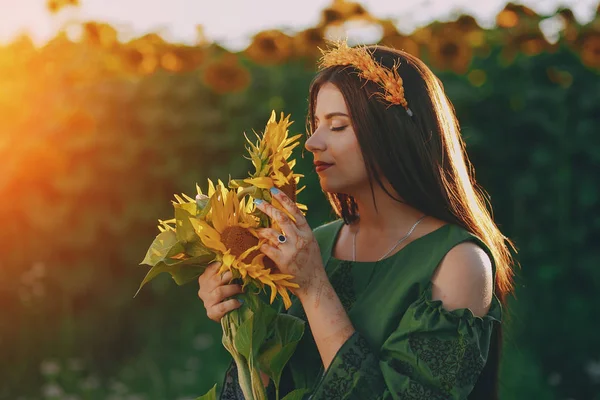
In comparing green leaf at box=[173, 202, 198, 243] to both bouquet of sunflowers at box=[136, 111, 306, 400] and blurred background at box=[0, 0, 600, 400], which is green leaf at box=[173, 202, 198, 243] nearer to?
bouquet of sunflowers at box=[136, 111, 306, 400]

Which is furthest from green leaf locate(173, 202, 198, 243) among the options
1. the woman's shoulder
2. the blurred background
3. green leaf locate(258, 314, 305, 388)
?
the blurred background

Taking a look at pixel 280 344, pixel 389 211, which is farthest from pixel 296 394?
pixel 389 211

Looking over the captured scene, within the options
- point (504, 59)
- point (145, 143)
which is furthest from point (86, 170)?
point (504, 59)

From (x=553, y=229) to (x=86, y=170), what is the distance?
249 centimetres

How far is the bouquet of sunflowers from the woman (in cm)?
4

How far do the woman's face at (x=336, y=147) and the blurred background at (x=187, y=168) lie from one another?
2.35 m

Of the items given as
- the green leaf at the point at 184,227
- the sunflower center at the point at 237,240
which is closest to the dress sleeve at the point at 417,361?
the sunflower center at the point at 237,240

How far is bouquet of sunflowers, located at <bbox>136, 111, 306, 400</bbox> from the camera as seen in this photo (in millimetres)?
1903

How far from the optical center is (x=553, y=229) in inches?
182

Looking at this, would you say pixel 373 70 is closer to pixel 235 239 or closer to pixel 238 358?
pixel 235 239

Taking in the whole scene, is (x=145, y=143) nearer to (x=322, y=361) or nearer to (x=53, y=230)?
(x=53, y=230)

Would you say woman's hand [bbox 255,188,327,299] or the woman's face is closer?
woman's hand [bbox 255,188,327,299]

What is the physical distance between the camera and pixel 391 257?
223cm

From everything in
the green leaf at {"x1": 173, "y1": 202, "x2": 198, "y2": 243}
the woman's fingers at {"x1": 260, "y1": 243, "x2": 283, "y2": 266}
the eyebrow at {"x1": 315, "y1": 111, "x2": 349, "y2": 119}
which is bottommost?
the woman's fingers at {"x1": 260, "y1": 243, "x2": 283, "y2": 266}
